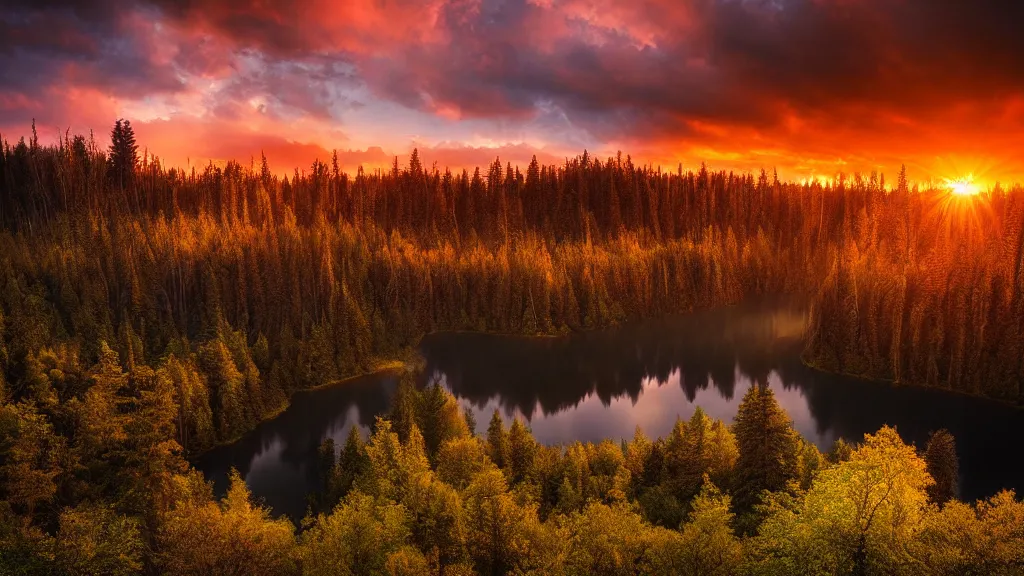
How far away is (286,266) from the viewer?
13725 centimetres

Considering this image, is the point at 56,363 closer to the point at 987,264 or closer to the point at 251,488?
the point at 251,488

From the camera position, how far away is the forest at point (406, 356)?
26.9 m

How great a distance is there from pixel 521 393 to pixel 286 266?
3017 inches

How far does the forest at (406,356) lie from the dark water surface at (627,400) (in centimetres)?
629

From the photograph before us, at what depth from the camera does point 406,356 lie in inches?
4587

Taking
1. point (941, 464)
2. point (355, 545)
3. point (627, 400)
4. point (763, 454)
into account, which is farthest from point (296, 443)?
point (941, 464)

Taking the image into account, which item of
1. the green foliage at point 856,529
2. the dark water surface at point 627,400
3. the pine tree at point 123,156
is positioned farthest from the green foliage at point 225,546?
the pine tree at point 123,156

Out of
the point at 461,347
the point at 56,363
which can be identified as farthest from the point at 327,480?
the point at 461,347

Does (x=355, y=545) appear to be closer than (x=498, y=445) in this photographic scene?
Yes

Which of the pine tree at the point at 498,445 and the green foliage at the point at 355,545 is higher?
the green foliage at the point at 355,545

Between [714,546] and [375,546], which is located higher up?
[714,546]

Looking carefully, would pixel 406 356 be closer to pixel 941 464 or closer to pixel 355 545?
pixel 355 545

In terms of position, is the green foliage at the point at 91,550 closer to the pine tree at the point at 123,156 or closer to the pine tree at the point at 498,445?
the pine tree at the point at 498,445

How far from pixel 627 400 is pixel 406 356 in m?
49.8
